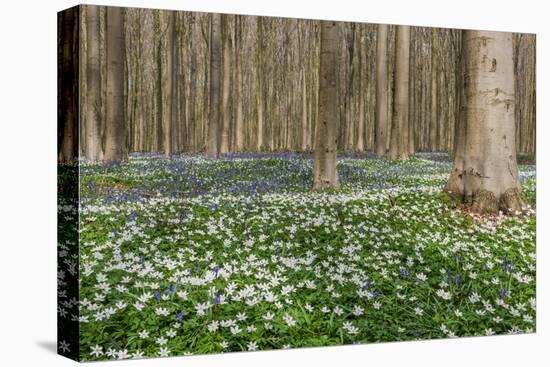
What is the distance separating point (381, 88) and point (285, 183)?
4.39 feet

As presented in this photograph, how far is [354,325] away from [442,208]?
1589 millimetres

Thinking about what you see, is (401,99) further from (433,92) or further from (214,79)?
(214,79)

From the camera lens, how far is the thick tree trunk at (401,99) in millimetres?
8305

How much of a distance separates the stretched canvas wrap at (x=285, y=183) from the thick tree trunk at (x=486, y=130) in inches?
0.7

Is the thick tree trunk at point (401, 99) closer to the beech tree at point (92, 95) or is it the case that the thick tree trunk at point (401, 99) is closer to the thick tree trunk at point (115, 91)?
the thick tree trunk at point (115, 91)

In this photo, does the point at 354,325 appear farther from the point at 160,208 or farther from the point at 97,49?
the point at 97,49

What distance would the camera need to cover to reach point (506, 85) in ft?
29.0

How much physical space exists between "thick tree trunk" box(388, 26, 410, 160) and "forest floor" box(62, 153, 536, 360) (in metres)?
0.20

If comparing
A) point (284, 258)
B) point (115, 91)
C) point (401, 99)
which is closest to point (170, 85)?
point (115, 91)

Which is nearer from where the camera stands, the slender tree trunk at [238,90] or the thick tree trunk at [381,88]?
the slender tree trunk at [238,90]

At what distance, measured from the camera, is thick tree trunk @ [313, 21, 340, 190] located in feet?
26.3

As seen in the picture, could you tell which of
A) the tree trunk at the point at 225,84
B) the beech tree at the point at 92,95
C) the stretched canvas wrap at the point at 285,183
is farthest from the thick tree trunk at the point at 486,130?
the beech tree at the point at 92,95

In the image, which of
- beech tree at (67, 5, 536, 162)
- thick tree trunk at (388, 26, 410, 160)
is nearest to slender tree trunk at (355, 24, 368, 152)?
beech tree at (67, 5, 536, 162)

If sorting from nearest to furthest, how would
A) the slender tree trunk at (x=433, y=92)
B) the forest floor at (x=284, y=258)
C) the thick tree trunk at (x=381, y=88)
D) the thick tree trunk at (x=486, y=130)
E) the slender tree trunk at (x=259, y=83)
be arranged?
1. the forest floor at (x=284, y=258)
2. the slender tree trunk at (x=259, y=83)
3. the thick tree trunk at (x=381, y=88)
4. the slender tree trunk at (x=433, y=92)
5. the thick tree trunk at (x=486, y=130)
